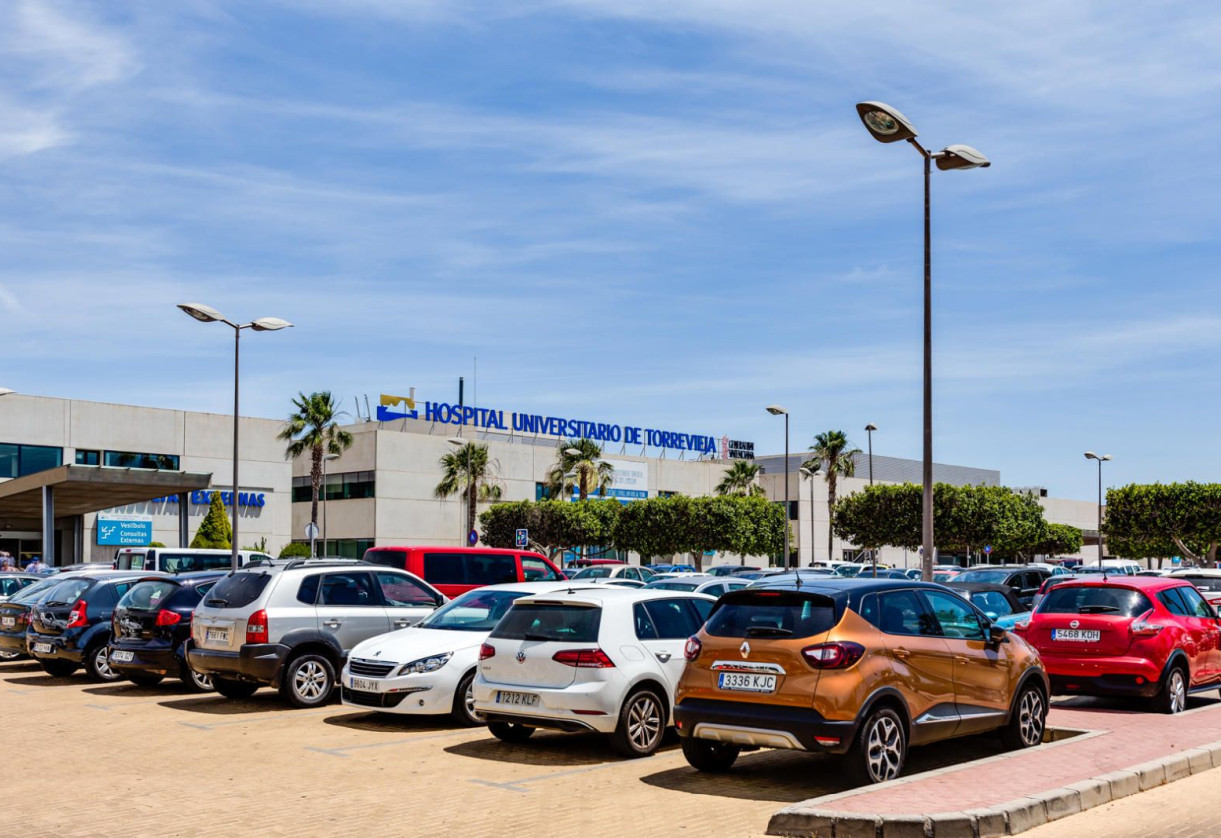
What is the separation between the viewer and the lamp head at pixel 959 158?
58.0 ft

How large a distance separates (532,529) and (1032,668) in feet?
196

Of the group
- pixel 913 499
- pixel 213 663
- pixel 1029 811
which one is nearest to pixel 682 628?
pixel 1029 811

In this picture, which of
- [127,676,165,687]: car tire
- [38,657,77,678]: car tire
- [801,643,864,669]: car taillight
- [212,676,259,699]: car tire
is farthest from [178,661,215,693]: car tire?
[801,643,864,669]: car taillight

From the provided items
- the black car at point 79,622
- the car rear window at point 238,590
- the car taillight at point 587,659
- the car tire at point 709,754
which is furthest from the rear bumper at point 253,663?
the car tire at point 709,754

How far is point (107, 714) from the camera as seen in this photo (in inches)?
570

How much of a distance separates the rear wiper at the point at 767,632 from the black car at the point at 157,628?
8.99m

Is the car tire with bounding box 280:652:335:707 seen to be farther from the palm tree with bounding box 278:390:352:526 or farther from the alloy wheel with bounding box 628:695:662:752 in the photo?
the palm tree with bounding box 278:390:352:526

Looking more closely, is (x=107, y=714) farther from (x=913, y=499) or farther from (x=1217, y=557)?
(x=1217, y=557)

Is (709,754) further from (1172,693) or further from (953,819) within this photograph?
(1172,693)

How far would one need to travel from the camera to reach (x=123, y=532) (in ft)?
195

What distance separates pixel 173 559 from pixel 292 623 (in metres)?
13.9

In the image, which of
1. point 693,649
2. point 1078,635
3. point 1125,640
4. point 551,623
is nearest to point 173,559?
point 551,623

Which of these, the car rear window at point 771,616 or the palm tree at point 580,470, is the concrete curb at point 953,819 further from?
the palm tree at point 580,470

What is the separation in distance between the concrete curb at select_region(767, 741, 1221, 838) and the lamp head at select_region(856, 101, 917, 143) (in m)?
10.3
